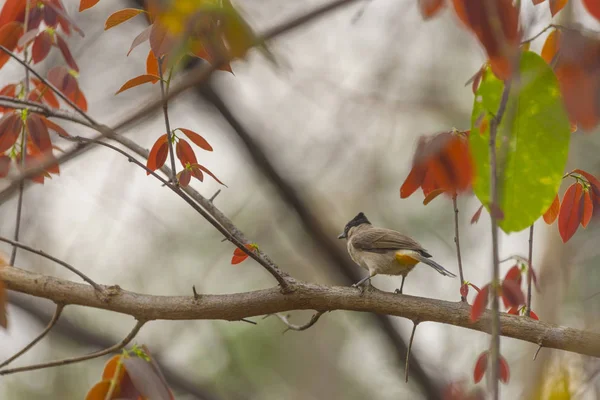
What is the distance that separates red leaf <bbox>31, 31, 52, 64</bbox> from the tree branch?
69 cm

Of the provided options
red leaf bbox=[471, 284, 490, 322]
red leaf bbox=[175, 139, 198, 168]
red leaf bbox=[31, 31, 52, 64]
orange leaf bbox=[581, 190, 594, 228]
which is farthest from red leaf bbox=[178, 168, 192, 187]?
orange leaf bbox=[581, 190, 594, 228]

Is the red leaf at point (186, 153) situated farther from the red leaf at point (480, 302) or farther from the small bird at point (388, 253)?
the small bird at point (388, 253)

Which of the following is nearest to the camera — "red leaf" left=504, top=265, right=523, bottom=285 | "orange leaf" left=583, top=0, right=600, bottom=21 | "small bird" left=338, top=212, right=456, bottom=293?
"orange leaf" left=583, top=0, right=600, bottom=21

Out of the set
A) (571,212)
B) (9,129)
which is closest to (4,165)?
(9,129)

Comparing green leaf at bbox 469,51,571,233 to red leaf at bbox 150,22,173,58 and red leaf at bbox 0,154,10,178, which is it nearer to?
red leaf at bbox 150,22,173,58

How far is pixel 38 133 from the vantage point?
69.3 inches

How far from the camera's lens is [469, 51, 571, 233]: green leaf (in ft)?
3.29

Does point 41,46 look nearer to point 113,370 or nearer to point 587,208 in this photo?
point 113,370

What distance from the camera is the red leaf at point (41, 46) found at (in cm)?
198

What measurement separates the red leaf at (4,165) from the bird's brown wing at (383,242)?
1.60 meters

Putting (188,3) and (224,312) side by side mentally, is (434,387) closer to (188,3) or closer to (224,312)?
(224,312)

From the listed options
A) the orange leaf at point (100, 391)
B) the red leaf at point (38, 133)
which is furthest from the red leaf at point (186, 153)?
the orange leaf at point (100, 391)

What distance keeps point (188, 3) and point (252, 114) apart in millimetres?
3081

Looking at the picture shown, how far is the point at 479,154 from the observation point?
104cm
